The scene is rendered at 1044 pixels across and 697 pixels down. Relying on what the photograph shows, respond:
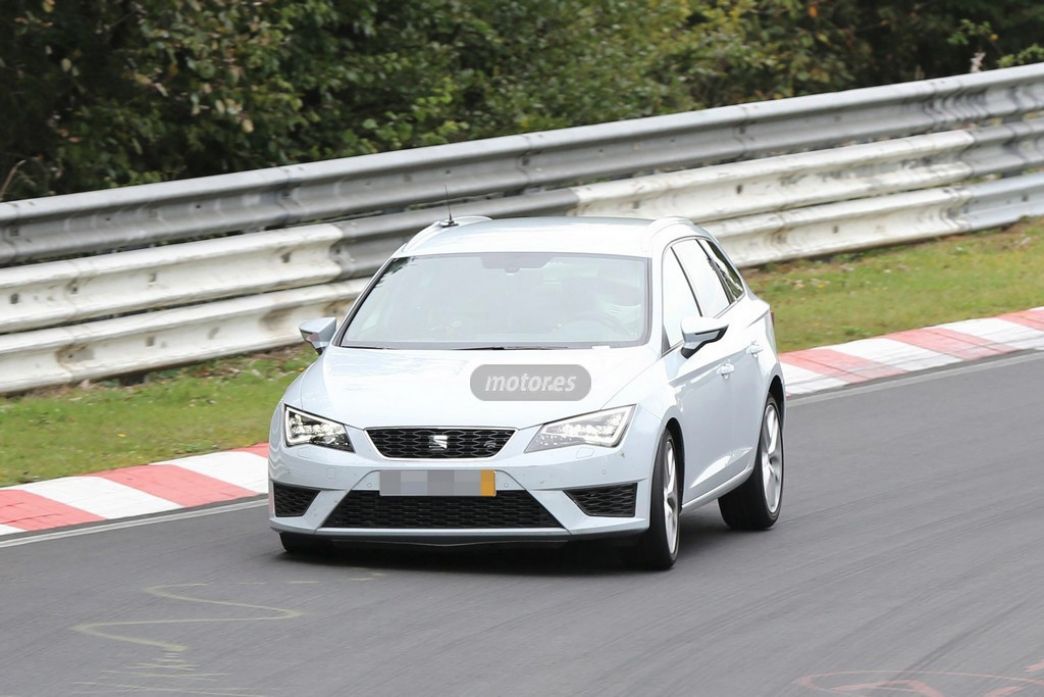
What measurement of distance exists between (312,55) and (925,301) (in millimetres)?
5445

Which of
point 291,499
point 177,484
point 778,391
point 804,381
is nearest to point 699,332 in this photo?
point 778,391

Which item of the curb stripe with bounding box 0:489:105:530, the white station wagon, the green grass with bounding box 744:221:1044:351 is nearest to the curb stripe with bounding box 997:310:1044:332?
the green grass with bounding box 744:221:1044:351

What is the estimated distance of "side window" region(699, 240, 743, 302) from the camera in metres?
10.9

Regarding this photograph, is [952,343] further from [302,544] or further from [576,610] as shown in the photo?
[576,610]

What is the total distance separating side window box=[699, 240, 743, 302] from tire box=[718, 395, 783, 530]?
1.94ft

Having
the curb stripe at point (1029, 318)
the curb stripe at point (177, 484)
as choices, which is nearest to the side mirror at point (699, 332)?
the curb stripe at point (177, 484)

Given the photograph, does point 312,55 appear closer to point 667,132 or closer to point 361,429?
point 667,132

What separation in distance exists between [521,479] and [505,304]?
4.18ft

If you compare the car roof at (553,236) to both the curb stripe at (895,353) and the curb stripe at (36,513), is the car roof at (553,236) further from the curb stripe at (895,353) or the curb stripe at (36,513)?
the curb stripe at (895,353)

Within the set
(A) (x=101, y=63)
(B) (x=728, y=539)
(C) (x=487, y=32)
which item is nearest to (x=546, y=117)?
(C) (x=487, y=32)

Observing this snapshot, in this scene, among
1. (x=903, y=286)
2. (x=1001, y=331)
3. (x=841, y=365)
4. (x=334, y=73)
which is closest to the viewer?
(x=841, y=365)

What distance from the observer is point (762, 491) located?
1027 cm

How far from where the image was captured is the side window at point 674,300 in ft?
31.7

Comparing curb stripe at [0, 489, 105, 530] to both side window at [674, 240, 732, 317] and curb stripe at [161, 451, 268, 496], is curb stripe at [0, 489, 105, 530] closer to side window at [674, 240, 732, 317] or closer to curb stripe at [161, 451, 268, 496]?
curb stripe at [161, 451, 268, 496]
